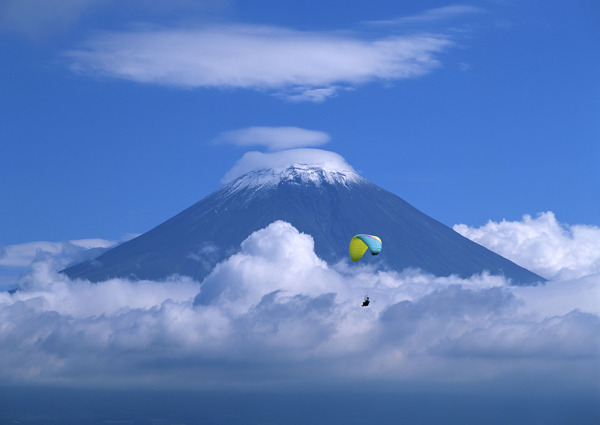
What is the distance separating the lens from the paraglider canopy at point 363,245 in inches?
4801

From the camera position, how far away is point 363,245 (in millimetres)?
126375

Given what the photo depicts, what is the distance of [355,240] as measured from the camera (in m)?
128

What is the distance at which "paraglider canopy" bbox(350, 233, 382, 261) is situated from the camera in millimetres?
121938
